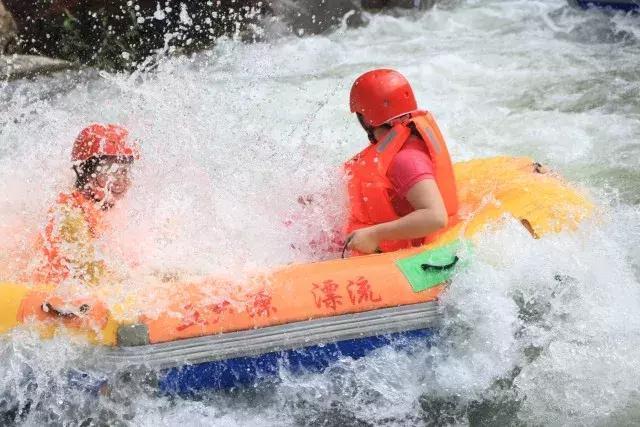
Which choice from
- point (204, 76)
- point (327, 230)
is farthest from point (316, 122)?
point (327, 230)

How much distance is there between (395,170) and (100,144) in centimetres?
156

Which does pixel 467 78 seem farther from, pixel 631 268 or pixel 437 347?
pixel 437 347

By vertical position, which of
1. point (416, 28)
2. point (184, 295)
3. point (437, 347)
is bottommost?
point (416, 28)

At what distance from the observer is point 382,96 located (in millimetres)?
3717

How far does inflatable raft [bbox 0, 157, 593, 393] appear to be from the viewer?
10.8 ft

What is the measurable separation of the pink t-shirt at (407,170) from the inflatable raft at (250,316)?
0.31m

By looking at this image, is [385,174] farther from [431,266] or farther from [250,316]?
[250,316]

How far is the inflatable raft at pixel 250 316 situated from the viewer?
3.28m

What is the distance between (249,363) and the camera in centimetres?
333

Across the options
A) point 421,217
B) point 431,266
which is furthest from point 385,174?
point 431,266

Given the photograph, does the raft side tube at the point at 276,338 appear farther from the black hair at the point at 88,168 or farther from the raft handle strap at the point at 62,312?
the black hair at the point at 88,168

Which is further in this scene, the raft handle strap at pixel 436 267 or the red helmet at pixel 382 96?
the red helmet at pixel 382 96

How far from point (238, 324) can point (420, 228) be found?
97cm

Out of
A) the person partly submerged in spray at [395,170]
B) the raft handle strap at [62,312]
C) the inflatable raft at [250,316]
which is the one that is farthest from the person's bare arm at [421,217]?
the raft handle strap at [62,312]
